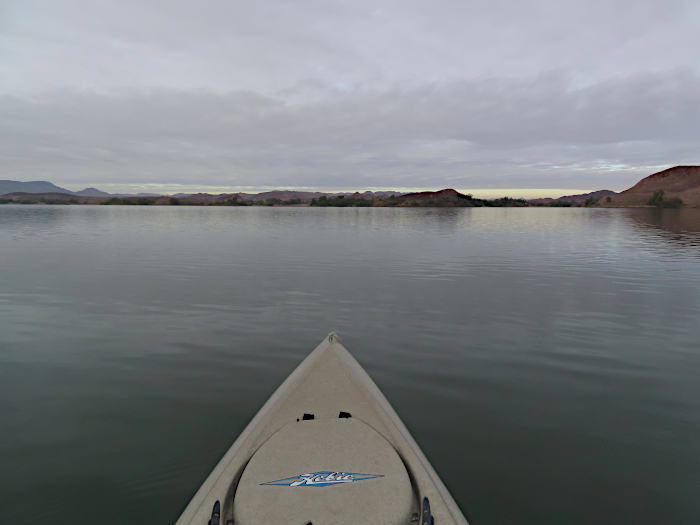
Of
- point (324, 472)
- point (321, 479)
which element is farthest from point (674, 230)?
point (321, 479)

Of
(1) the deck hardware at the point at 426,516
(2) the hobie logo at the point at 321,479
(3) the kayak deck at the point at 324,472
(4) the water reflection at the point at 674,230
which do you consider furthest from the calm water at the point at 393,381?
(4) the water reflection at the point at 674,230

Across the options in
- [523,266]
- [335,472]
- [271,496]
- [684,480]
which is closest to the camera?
[271,496]

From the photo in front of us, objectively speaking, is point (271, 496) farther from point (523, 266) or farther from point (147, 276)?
point (523, 266)

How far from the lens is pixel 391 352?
10.0 metres

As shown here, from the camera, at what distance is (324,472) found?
181 inches

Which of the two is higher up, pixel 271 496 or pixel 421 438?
pixel 271 496

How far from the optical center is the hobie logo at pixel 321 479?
4398 mm

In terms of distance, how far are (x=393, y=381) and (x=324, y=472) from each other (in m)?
3.97

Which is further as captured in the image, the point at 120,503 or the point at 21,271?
the point at 21,271

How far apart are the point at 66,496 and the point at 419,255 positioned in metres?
25.2

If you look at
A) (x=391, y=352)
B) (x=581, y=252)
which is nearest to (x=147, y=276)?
(x=391, y=352)

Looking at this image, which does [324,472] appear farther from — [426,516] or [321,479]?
[426,516]

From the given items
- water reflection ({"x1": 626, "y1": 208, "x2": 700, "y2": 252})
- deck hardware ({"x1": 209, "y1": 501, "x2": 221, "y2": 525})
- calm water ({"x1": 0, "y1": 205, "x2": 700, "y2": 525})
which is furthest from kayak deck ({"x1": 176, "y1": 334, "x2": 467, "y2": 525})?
water reflection ({"x1": 626, "y1": 208, "x2": 700, "y2": 252})

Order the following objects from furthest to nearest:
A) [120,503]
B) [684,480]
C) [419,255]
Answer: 1. [419,255]
2. [684,480]
3. [120,503]
